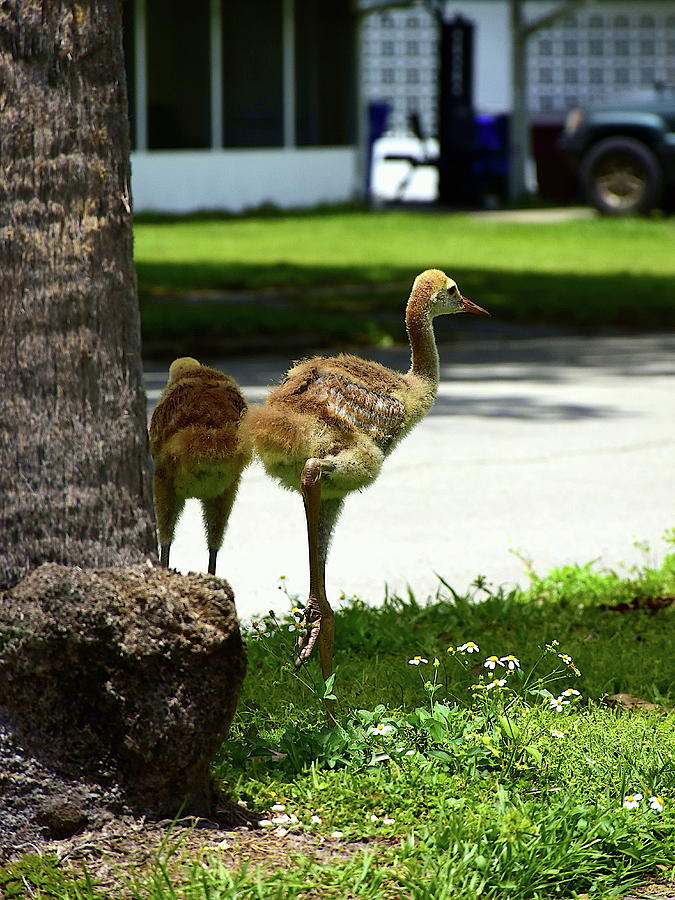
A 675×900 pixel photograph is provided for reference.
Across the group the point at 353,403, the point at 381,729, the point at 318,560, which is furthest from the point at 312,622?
the point at 353,403

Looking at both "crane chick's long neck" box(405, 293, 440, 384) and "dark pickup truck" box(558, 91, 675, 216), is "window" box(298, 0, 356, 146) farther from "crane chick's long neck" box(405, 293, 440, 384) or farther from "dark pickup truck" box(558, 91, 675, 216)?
"crane chick's long neck" box(405, 293, 440, 384)

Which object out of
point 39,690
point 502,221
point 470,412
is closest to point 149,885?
point 39,690

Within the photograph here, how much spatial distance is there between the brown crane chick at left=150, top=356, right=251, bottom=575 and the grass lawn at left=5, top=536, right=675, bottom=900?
1.72 ft

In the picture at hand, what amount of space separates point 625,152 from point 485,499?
20.1m

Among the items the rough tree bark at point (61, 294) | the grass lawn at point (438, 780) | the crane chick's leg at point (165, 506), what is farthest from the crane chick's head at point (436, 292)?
the rough tree bark at point (61, 294)

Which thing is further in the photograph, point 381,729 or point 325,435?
point 325,435

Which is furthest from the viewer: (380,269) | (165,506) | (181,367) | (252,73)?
(252,73)

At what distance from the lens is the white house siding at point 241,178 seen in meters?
27.7

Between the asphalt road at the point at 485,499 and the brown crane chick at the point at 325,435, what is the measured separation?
5.64ft

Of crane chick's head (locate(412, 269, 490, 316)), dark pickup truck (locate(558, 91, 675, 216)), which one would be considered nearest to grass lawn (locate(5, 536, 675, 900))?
crane chick's head (locate(412, 269, 490, 316))

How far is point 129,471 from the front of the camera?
12.7ft

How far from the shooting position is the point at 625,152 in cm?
2716

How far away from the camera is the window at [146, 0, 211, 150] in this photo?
2744 cm

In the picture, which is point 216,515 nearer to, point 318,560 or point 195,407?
point 195,407
